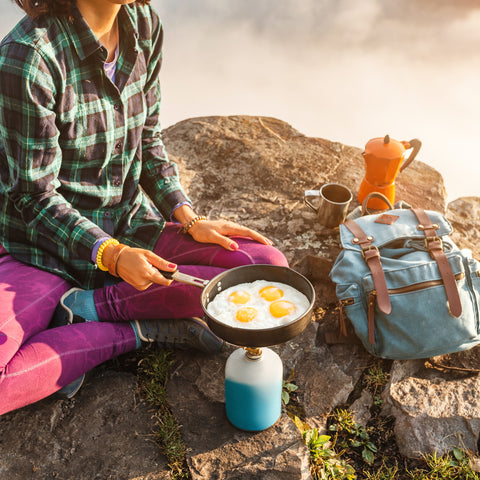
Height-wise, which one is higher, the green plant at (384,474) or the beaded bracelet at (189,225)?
the beaded bracelet at (189,225)

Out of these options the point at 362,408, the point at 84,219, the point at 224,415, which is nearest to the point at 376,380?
the point at 362,408

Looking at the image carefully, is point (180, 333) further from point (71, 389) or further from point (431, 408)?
point (431, 408)

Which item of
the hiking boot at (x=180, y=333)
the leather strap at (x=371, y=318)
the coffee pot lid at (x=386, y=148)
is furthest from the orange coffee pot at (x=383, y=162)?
the hiking boot at (x=180, y=333)

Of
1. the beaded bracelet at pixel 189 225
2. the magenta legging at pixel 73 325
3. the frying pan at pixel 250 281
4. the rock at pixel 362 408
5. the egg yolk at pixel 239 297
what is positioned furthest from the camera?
the beaded bracelet at pixel 189 225

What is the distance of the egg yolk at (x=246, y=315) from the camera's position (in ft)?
6.06

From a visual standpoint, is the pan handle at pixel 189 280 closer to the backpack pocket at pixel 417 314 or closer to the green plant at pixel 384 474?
the backpack pocket at pixel 417 314

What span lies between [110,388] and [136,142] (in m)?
1.34

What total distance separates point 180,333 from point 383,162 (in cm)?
184

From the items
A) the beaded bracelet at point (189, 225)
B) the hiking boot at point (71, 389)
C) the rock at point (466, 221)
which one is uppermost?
the beaded bracelet at point (189, 225)

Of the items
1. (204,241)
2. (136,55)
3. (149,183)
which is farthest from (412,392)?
(136,55)

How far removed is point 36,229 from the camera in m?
2.32

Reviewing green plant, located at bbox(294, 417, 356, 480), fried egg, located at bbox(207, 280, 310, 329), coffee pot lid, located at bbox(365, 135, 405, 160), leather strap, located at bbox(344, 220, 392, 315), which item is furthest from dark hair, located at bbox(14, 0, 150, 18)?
green plant, located at bbox(294, 417, 356, 480)

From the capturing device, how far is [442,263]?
2467mm

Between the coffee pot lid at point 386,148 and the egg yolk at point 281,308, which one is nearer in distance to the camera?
the egg yolk at point 281,308
